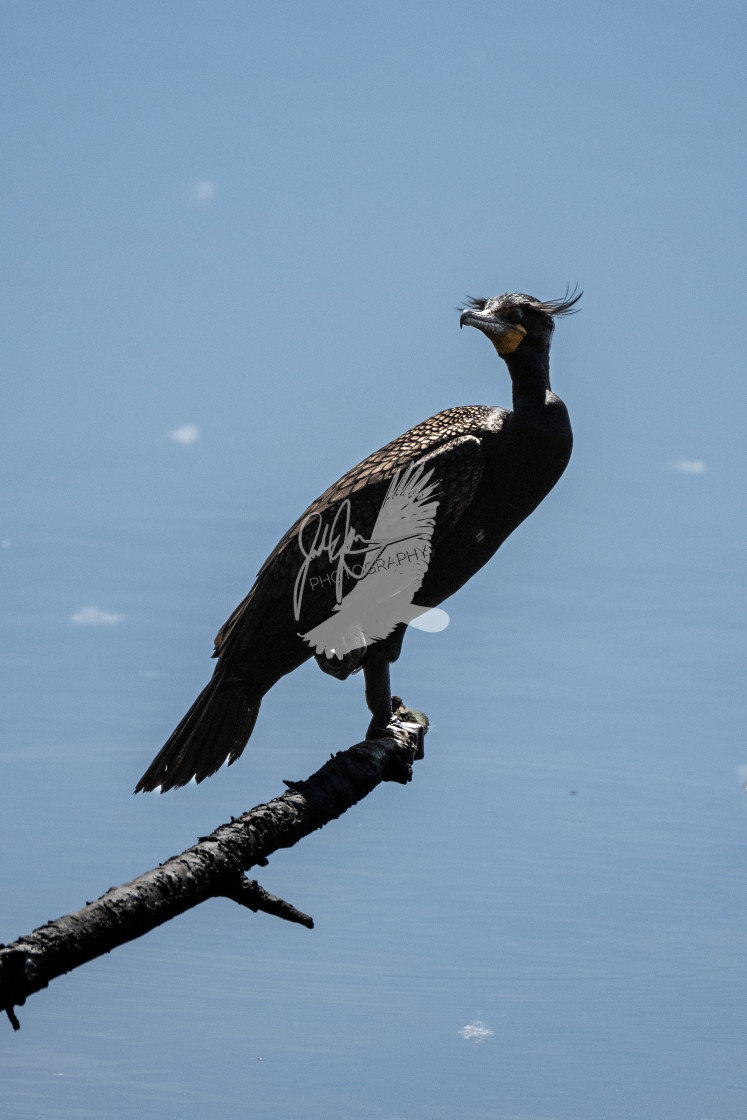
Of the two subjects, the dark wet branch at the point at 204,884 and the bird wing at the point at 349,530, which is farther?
the bird wing at the point at 349,530

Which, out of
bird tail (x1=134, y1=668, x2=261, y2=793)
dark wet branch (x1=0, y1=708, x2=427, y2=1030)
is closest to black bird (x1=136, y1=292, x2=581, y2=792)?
bird tail (x1=134, y1=668, x2=261, y2=793)

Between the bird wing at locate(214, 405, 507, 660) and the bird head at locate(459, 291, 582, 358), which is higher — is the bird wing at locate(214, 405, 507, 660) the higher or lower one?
the lower one

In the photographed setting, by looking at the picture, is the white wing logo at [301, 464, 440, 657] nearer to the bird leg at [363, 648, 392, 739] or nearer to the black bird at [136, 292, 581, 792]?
the black bird at [136, 292, 581, 792]

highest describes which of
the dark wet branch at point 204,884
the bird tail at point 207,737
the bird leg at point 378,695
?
the bird leg at point 378,695

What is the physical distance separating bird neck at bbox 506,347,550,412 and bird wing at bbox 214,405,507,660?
0.53ft

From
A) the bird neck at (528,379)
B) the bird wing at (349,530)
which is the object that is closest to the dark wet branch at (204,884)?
the bird wing at (349,530)

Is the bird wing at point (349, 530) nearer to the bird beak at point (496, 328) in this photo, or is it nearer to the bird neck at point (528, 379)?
the bird neck at point (528, 379)

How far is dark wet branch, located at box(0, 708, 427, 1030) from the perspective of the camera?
10.2 feet

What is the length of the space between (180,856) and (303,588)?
148 centimetres

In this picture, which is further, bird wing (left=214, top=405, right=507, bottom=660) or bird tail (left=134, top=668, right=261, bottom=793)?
bird wing (left=214, top=405, right=507, bottom=660)

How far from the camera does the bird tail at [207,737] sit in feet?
15.4

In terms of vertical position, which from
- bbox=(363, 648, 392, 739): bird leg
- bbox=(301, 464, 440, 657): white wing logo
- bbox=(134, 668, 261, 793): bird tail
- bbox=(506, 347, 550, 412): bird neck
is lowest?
bbox=(134, 668, 261, 793): bird tail

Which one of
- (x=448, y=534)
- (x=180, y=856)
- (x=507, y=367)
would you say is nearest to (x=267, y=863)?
(x=180, y=856)

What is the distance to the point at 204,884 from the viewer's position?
11.9 ft
